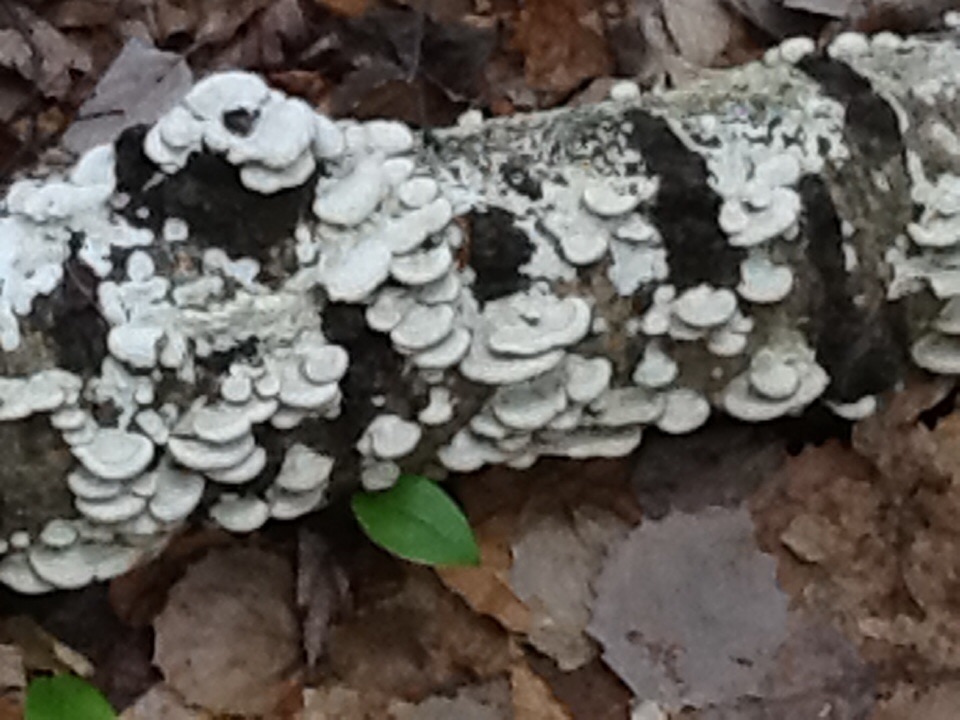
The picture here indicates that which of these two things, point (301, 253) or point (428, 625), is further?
point (428, 625)

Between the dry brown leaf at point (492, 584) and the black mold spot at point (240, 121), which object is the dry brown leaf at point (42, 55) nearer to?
the black mold spot at point (240, 121)

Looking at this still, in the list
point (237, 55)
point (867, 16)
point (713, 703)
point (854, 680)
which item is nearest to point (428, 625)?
point (713, 703)

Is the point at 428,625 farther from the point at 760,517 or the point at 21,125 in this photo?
the point at 21,125

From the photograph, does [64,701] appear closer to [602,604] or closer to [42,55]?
[602,604]

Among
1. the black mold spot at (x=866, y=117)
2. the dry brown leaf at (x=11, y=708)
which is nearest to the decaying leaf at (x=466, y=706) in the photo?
the dry brown leaf at (x=11, y=708)

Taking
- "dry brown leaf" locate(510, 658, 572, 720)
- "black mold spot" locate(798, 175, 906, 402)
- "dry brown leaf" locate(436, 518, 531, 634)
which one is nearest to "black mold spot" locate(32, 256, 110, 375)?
"dry brown leaf" locate(436, 518, 531, 634)

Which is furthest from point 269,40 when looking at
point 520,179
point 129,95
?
point 520,179
